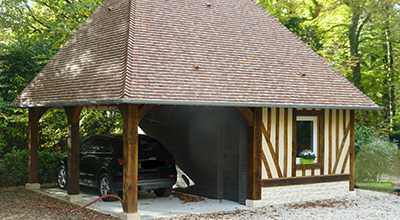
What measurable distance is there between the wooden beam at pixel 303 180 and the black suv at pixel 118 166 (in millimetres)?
2530

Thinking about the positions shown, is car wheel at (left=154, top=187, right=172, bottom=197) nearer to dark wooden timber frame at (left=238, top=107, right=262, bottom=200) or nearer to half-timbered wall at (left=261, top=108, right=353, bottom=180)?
dark wooden timber frame at (left=238, top=107, right=262, bottom=200)

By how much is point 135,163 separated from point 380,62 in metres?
23.0

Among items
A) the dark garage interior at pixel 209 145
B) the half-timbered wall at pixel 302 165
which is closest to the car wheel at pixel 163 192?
the dark garage interior at pixel 209 145

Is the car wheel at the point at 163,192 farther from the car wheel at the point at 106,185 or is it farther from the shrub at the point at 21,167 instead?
the shrub at the point at 21,167

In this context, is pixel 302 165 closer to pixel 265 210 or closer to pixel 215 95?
pixel 265 210

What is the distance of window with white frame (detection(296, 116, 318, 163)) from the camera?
12836 millimetres

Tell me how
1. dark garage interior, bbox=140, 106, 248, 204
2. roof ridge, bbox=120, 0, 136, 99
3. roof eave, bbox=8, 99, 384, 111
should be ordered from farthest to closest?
dark garage interior, bbox=140, 106, 248, 204 → roof ridge, bbox=120, 0, 136, 99 → roof eave, bbox=8, 99, 384, 111

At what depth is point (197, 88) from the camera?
1057 cm

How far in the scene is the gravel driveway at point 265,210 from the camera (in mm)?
10359

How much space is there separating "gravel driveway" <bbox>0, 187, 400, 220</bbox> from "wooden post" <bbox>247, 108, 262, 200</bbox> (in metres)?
0.52

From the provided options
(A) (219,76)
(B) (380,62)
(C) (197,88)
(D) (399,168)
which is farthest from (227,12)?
(B) (380,62)

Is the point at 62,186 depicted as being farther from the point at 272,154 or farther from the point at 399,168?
the point at 399,168

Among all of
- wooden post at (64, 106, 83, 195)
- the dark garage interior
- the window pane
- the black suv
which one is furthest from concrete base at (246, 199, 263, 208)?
wooden post at (64, 106, 83, 195)

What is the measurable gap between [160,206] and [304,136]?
14.7 feet
